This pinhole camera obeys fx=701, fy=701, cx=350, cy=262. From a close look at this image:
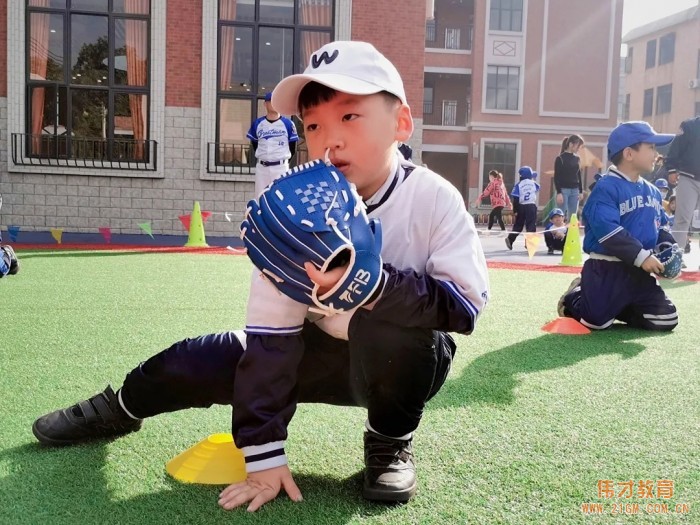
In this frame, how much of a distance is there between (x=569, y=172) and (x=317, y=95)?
10245 millimetres

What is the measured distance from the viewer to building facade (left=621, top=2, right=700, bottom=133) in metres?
36.6

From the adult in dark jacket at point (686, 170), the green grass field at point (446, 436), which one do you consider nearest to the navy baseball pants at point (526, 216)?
the adult in dark jacket at point (686, 170)

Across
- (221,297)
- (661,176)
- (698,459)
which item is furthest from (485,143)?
(698,459)

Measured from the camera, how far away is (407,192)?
1746mm

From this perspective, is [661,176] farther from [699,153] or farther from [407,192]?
[407,192]

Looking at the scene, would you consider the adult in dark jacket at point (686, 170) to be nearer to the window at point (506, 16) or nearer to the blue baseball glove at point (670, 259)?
the blue baseball glove at point (670, 259)

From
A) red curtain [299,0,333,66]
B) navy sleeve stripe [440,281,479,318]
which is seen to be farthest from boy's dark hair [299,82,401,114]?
red curtain [299,0,333,66]

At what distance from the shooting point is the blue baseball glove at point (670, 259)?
13.8 ft

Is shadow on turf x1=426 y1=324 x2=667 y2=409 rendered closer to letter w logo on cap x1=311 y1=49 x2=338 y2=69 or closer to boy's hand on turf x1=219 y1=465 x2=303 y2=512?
boy's hand on turf x1=219 y1=465 x2=303 y2=512

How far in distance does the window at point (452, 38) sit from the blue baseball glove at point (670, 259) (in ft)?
93.4

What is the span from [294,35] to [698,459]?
1209cm

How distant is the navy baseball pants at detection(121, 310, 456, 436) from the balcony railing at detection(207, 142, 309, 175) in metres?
10.9

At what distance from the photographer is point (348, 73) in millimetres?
1646

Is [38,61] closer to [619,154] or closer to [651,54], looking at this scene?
[619,154]
